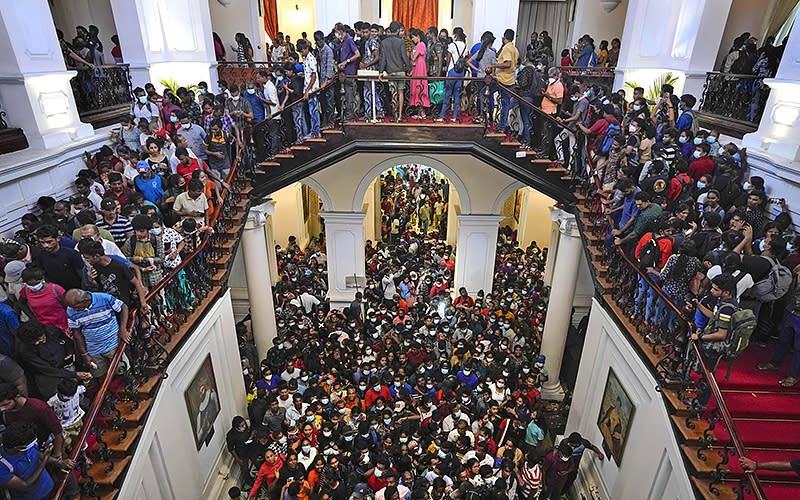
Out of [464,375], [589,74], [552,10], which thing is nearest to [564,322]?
[464,375]

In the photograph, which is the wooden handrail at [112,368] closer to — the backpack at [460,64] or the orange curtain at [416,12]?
the backpack at [460,64]

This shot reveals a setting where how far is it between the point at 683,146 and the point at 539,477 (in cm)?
516

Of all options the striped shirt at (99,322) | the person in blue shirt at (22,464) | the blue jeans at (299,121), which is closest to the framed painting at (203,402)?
the striped shirt at (99,322)

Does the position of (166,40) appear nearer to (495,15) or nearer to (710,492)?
(495,15)

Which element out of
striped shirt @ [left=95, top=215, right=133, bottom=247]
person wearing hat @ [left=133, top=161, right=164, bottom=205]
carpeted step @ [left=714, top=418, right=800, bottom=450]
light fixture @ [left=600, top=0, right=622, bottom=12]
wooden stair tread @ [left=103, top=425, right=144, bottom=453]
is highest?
light fixture @ [left=600, top=0, right=622, bottom=12]

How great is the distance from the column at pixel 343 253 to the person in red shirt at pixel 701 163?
758 centimetres

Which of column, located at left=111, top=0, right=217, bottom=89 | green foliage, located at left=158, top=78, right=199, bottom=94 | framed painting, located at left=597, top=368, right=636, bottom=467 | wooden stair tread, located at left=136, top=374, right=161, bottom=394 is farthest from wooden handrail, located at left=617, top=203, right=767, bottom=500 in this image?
column, located at left=111, top=0, right=217, bottom=89

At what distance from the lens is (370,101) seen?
8.56 m

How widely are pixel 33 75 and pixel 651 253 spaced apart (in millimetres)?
7969

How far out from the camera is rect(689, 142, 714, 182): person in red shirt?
20.9 feet

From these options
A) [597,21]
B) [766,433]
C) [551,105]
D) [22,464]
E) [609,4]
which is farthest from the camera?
[597,21]

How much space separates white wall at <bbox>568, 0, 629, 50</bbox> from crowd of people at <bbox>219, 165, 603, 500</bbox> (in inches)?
338

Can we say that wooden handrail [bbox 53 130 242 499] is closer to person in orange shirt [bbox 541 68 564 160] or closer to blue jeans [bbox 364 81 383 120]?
blue jeans [bbox 364 81 383 120]

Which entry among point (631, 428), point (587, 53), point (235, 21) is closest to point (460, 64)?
point (587, 53)
